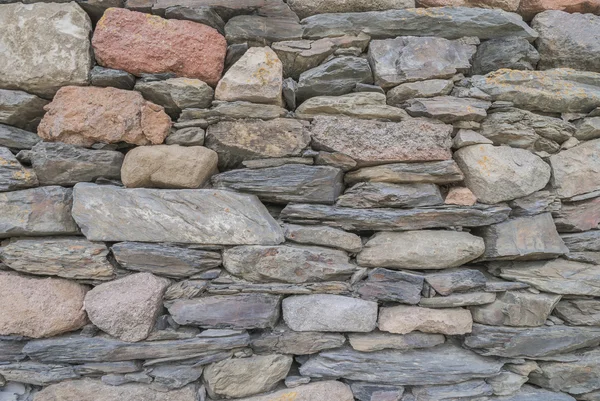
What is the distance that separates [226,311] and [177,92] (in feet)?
4.48

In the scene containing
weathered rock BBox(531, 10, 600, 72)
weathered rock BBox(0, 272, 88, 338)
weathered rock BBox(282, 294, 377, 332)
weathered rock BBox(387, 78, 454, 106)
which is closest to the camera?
weathered rock BBox(0, 272, 88, 338)

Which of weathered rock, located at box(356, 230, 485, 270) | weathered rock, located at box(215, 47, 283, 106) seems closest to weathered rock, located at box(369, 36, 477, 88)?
weathered rock, located at box(215, 47, 283, 106)

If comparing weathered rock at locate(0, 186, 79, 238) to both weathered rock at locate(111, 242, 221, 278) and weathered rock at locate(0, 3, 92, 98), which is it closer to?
weathered rock at locate(111, 242, 221, 278)

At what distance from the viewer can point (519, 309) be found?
2.08 m

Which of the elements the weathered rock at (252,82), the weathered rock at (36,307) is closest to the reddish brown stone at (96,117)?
the weathered rock at (252,82)

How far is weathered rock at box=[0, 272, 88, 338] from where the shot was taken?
1.88 meters

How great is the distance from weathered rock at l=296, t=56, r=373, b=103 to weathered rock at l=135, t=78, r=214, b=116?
0.61 meters

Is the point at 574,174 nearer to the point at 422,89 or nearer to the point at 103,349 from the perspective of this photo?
the point at 422,89

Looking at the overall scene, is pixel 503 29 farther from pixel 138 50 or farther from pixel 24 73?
pixel 24 73

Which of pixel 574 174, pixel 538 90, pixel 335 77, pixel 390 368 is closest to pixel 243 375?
pixel 390 368

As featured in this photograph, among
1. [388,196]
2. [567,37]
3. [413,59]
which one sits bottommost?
[388,196]

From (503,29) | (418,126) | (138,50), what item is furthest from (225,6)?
(503,29)

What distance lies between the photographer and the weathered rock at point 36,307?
1875 mm

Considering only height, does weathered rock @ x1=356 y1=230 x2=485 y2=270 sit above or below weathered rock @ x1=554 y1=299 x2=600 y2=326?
above
